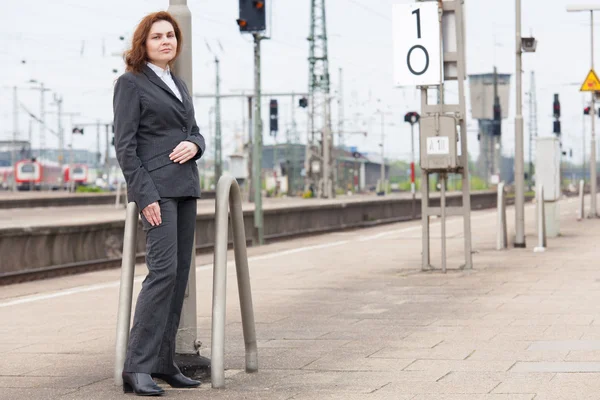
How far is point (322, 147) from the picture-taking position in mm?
78438

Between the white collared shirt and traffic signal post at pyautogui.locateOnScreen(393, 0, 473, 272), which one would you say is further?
traffic signal post at pyautogui.locateOnScreen(393, 0, 473, 272)

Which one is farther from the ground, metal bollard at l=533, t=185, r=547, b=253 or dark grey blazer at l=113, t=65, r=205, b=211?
dark grey blazer at l=113, t=65, r=205, b=211

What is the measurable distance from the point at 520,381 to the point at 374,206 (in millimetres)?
31820

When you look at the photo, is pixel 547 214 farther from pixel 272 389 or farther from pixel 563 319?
pixel 272 389

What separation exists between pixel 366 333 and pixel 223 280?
279 centimetres

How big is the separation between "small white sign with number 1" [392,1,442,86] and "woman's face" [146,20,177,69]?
8670mm

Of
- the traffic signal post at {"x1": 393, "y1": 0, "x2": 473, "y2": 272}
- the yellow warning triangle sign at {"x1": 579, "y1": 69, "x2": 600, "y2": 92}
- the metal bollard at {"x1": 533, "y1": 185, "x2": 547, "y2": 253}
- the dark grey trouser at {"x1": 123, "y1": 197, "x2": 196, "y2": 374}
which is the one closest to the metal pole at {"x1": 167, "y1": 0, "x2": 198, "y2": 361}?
the dark grey trouser at {"x1": 123, "y1": 197, "x2": 196, "y2": 374}

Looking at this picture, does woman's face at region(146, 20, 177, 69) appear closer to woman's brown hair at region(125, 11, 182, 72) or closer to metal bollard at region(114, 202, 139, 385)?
woman's brown hair at region(125, 11, 182, 72)

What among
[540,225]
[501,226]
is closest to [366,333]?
[540,225]

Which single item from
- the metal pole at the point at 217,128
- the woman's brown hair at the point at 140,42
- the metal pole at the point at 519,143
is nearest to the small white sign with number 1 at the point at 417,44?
the metal pole at the point at 519,143

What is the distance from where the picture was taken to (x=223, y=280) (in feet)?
21.3

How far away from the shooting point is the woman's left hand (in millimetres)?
6352

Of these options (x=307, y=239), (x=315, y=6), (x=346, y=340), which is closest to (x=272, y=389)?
(x=346, y=340)

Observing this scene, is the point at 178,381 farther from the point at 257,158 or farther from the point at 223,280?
the point at 257,158
